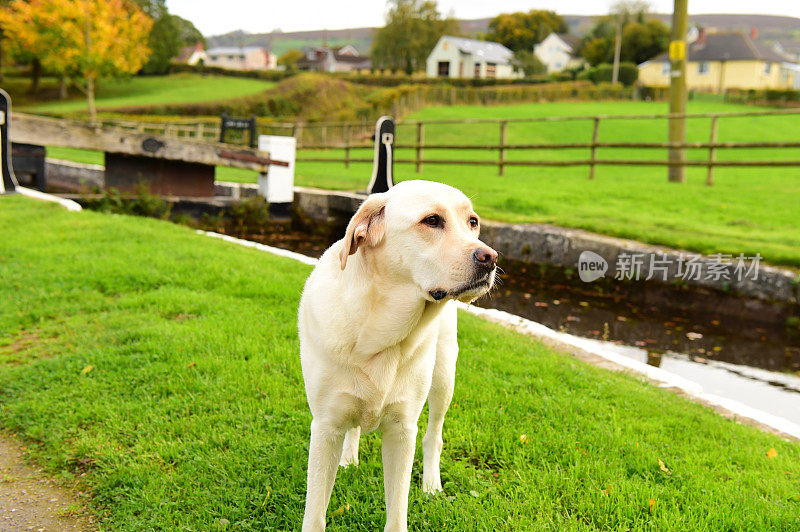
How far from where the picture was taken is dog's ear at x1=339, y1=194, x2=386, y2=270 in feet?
7.59

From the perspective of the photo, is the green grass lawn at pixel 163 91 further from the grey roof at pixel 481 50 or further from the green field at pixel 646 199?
the green field at pixel 646 199

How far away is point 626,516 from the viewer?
3143 mm

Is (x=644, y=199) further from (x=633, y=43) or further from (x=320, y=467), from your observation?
(x=633, y=43)

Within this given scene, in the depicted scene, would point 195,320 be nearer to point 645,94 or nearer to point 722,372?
point 722,372

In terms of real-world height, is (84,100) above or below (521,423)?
above

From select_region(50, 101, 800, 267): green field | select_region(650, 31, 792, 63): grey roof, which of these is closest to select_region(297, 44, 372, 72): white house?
select_region(650, 31, 792, 63): grey roof

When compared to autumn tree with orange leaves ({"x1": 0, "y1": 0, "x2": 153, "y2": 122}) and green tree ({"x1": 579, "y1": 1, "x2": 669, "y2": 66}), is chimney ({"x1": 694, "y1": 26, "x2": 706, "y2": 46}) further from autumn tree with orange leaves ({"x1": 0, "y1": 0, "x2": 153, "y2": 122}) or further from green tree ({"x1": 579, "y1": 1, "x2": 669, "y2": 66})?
autumn tree with orange leaves ({"x1": 0, "y1": 0, "x2": 153, "y2": 122})

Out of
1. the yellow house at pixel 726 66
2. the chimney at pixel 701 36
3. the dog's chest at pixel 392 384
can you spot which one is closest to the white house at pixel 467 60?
the yellow house at pixel 726 66

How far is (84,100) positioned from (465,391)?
57.4m

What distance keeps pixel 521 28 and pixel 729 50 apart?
33.0m

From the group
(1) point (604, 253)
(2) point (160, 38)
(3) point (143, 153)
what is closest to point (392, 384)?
(1) point (604, 253)

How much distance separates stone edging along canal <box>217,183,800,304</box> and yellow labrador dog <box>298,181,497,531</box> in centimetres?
597

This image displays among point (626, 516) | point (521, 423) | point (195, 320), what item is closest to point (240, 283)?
point (195, 320)

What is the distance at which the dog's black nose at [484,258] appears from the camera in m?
2.12
